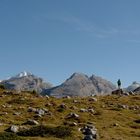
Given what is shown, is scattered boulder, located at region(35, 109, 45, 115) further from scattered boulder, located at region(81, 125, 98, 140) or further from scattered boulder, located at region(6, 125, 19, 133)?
scattered boulder, located at region(6, 125, 19, 133)

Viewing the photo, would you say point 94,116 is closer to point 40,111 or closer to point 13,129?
point 40,111

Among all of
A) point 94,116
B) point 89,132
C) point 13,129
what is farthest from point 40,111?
point 89,132

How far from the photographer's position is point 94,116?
51.9 m

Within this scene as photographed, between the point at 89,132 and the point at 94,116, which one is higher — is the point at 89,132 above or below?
below

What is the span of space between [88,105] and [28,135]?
23.5 meters

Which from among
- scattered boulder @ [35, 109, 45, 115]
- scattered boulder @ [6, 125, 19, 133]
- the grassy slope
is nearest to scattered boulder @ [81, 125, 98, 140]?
the grassy slope

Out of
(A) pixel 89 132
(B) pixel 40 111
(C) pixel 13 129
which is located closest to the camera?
(C) pixel 13 129

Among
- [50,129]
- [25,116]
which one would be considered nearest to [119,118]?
[25,116]

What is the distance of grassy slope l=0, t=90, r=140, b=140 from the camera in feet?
142

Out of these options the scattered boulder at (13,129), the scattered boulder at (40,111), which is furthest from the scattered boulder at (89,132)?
the scattered boulder at (40,111)

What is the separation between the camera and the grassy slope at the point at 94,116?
142 feet

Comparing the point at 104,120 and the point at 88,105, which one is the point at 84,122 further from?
the point at 88,105

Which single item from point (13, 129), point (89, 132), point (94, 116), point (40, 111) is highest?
point (40, 111)

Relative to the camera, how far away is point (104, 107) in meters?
60.6
